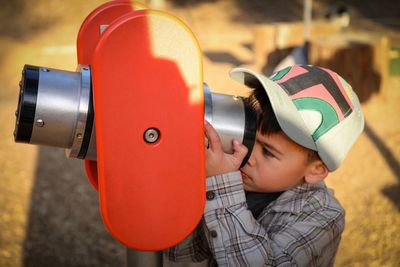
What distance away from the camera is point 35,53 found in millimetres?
6160

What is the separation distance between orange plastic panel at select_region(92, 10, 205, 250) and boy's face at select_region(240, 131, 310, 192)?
31 cm

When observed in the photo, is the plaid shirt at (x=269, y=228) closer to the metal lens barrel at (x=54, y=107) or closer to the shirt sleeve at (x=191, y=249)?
the shirt sleeve at (x=191, y=249)

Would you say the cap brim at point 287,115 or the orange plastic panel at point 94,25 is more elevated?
the orange plastic panel at point 94,25

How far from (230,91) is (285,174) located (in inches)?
122

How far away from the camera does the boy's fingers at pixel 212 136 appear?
1062mm

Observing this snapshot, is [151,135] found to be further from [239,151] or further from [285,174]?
[285,174]

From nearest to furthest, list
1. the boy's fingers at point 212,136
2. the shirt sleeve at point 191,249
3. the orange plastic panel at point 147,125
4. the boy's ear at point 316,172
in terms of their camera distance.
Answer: the orange plastic panel at point 147,125
the boy's fingers at point 212,136
the boy's ear at point 316,172
the shirt sleeve at point 191,249

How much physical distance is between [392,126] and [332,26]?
7.45 ft

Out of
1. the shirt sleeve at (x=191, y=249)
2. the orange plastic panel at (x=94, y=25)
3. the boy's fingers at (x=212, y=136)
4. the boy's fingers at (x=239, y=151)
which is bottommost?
the shirt sleeve at (x=191, y=249)

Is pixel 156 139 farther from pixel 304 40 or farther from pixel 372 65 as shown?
pixel 304 40

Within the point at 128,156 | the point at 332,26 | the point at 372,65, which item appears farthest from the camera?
the point at 332,26

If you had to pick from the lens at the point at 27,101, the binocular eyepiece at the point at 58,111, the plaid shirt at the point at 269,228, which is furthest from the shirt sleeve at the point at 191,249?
the lens at the point at 27,101

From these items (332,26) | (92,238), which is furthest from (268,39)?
(92,238)

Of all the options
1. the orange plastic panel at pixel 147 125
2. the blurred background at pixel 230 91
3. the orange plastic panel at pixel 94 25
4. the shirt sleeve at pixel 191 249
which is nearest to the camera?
the orange plastic panel at pixel 147 125
